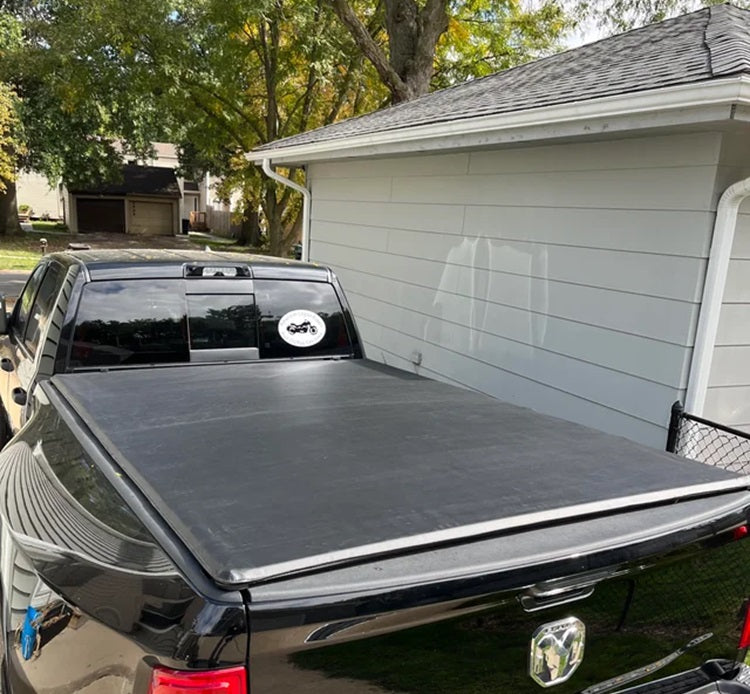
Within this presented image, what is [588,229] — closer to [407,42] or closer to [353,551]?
[353,551]

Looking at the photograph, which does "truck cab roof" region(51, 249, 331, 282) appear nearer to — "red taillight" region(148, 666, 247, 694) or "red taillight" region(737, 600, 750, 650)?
"red taillight" region(148, 666, 247, 694)

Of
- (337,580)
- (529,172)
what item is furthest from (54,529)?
(529,172)

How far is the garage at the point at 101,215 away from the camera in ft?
117

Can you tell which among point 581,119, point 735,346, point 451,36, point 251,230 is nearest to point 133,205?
point 251,230

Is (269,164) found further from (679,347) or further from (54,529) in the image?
(54,529)

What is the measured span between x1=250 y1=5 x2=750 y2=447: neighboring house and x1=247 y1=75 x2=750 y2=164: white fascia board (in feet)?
0.04

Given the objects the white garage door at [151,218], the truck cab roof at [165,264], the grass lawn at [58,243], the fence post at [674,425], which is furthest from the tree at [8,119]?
the fence post at [674,425]

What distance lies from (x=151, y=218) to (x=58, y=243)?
10291mm

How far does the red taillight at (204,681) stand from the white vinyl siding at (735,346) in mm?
3712

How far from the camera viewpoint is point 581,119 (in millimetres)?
4039

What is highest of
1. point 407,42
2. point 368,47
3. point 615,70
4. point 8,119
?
point 407,42

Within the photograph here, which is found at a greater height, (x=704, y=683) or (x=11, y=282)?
(x=704, y=683)

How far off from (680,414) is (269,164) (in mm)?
6727

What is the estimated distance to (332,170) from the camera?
8391 mm
